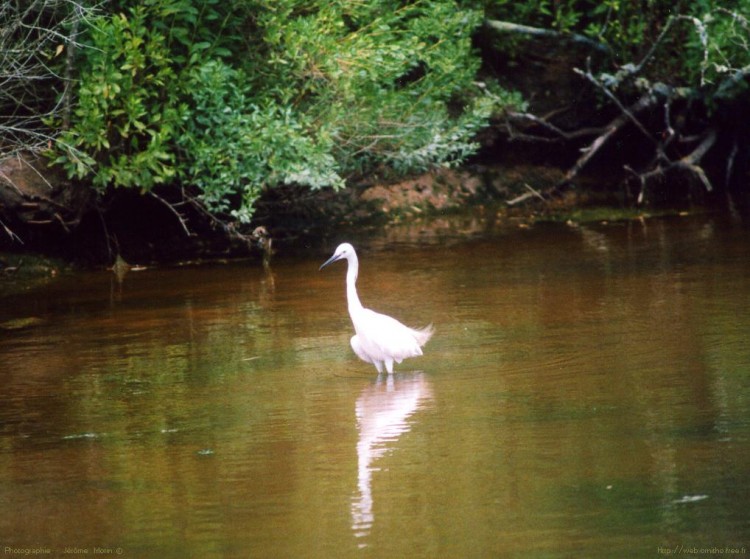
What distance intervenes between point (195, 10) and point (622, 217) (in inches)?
279

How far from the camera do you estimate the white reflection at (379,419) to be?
636cm

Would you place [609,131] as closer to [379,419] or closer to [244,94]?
[244,94]

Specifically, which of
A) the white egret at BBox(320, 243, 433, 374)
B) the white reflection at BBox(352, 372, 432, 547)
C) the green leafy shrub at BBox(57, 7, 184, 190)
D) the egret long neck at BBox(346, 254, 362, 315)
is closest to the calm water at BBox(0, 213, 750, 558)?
the white reflection at BBox(352, 372, 432, 547)

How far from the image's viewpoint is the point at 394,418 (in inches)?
315

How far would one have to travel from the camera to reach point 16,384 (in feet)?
31.1

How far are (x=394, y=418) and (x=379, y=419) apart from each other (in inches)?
3.8

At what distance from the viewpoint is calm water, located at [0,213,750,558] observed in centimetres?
600

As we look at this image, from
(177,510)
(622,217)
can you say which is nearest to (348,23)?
(622,217)

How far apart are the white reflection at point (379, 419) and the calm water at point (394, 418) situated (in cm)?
2

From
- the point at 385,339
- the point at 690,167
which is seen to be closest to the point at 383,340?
the point at 385,339

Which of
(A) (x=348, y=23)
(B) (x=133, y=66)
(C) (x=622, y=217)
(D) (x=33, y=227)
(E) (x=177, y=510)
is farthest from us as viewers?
(C) (x=622, y=217)

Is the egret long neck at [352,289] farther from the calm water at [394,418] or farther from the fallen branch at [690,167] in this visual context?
the fallen branch at [690,167]

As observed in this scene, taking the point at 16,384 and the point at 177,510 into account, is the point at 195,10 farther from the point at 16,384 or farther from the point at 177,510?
the point at 177,510

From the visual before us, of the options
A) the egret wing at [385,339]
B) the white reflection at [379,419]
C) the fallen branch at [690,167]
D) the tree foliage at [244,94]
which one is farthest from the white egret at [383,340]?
the fallen branch at [690,167]
